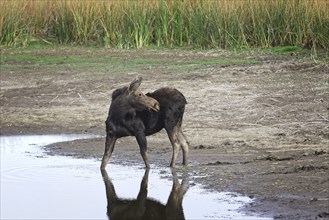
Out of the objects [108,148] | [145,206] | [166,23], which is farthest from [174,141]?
[166,23]

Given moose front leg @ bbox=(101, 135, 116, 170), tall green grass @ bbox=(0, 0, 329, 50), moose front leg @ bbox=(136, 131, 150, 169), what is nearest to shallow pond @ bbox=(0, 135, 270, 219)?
moose front leg @ bbox=(101, 135, 116, 170)

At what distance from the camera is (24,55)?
23344 millimetres

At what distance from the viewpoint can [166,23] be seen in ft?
80.3

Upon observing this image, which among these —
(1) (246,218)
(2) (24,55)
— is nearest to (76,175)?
(1) (246,218)

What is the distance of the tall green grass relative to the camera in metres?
22.9

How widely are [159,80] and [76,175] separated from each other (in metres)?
7.33

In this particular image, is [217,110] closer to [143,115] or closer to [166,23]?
[143,115]

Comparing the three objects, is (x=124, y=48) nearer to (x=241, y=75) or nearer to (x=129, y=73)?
(x=129, y=73)

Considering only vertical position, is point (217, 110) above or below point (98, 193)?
below

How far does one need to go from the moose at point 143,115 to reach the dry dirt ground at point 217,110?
0.61m

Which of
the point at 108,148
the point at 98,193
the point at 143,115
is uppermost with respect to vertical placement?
the point at 143,115

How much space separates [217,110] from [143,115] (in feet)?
13.5

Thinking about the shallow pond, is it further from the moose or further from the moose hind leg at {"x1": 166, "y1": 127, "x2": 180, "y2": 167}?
the moose

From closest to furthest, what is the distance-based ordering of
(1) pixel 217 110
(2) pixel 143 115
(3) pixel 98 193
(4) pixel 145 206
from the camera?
(4) pixel 145 206 < (3) pixel 98 193 < (2) pixel 143 115 < (1) pixel 217 110
